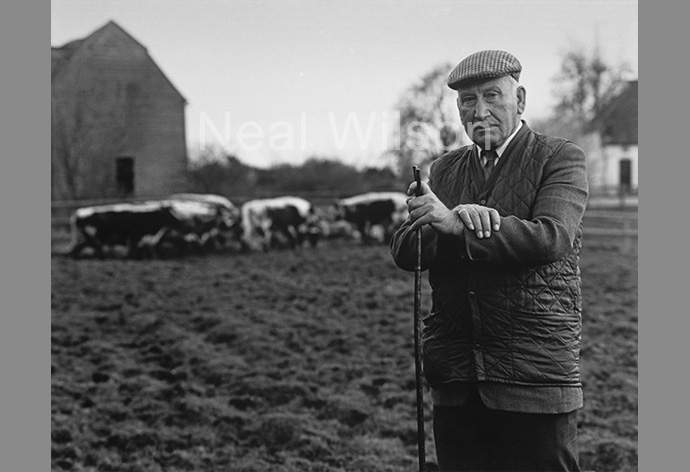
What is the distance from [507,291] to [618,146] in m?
5.36

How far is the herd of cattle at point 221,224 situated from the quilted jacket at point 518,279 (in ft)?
18.9

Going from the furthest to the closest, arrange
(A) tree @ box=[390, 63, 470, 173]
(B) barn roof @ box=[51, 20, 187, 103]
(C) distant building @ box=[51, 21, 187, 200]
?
(C) distant building @ box=[51, 21, 187, 200]
(B) barn roof @ box=[51, 20, 187, 103]
(A) tree @ box=[390, 63, 470, 173]

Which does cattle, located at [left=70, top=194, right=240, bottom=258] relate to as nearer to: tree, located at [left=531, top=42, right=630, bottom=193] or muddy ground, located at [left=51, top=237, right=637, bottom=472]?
muddy ground, located at [left=51, top=237, right=637, bottom=472]

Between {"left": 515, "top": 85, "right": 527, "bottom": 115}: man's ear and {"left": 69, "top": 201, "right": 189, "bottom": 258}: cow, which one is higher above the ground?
{"left": 515, "top": 85, "right": 527, "bottom": 115}: man's ear

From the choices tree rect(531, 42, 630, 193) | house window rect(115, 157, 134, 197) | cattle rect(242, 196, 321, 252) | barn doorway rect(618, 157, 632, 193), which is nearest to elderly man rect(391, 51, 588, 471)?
tree rect(531, 42, 630, 193)

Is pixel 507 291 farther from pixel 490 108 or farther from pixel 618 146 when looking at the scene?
pixel 618 146

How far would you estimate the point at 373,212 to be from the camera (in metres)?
8.46

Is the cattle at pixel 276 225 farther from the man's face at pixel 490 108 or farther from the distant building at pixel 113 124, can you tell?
the man's face at pixel 490 108

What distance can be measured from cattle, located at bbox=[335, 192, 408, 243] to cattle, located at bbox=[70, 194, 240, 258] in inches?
41.2

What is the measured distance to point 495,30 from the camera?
5.09m

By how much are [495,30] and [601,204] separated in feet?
10.7

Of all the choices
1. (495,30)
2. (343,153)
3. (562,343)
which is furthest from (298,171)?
(562,343)

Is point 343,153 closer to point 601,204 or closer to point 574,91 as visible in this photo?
point 574,91

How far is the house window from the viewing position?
755cm
